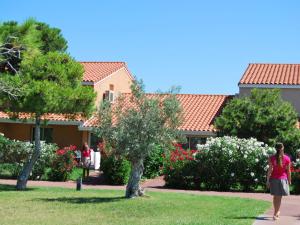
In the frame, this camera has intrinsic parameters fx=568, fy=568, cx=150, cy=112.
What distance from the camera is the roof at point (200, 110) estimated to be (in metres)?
31.0

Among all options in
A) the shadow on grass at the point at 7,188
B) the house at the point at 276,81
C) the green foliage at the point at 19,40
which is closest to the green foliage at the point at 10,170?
the shadow on grass at the point at 7,188

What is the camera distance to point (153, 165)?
25766 millimetres

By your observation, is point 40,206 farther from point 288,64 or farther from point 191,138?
point 288,64

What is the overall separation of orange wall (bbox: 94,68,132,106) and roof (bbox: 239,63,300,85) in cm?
857

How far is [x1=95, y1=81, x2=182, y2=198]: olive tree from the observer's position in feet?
54.4

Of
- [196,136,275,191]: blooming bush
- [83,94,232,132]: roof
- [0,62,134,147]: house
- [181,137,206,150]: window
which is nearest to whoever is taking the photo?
[196,136,275,191]: blooming bush

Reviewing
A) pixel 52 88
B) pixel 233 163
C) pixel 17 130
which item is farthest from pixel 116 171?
pixel 17 130

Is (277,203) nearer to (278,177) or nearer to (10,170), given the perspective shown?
(278,177)

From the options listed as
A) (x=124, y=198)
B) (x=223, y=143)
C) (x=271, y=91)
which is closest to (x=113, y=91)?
(x=271, y=91)

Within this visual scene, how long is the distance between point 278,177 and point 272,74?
2094 centimetres

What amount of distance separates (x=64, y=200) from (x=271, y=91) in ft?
42.0

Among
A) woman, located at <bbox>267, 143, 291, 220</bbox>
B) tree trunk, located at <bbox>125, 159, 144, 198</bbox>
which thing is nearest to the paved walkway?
woman, located at <bbox>267, 143, 291, 220</bbox>

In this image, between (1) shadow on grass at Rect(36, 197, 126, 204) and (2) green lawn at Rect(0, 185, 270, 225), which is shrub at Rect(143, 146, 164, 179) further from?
(1) shadow on grass at Rect(36, 197, 126, 204)

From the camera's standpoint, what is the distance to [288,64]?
117 feet
